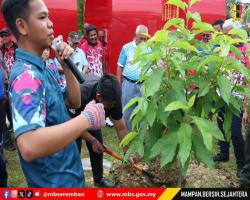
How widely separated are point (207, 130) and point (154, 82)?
374mm

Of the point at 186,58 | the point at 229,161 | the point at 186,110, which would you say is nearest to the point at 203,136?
the point at 186,110

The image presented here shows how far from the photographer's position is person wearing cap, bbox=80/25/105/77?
7262 mm

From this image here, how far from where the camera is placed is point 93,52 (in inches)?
288

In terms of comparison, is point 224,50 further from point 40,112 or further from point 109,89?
point 109,89

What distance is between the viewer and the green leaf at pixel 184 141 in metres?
1.94

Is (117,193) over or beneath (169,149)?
beneath

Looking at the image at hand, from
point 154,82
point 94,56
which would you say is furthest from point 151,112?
point 94,56

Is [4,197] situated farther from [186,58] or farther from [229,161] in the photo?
[229,161]

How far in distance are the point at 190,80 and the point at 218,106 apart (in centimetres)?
23

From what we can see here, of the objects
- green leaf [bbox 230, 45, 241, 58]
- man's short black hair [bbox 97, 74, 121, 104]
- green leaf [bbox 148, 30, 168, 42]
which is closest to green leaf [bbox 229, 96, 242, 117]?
green leaf [bbox 230, 45, 241, 58]

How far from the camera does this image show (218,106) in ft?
7.33

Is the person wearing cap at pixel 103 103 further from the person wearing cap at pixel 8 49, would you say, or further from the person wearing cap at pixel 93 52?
the person wearing cap at pixel 93 52

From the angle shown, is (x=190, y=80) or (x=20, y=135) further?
(x=190, y=80)

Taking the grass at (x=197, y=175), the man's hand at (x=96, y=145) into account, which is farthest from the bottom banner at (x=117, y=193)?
the man's hand at (x=96, y=145)
